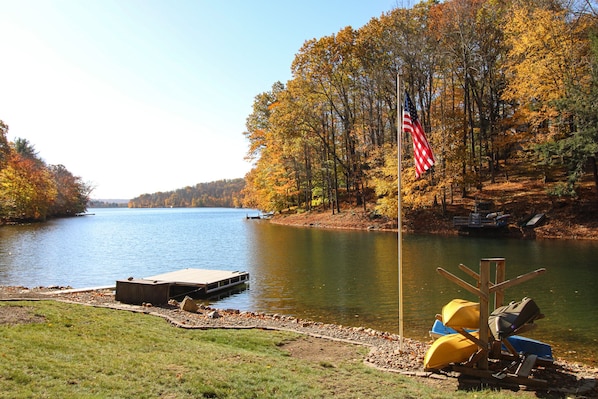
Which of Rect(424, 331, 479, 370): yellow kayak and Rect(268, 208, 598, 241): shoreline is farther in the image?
Rect(268, 208, 598, 241): shoreline

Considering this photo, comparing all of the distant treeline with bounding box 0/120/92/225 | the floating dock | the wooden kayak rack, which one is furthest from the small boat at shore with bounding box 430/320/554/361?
the distant treeline with bounding box 0/120/92/225

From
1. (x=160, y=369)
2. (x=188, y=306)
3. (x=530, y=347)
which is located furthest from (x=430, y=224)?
(x=160, y=369)

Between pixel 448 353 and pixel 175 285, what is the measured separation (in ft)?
40.9

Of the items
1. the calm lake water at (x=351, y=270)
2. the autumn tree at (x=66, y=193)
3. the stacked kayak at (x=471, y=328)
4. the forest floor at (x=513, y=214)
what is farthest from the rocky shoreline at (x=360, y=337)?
the autumn tree at (x=66, y=193)

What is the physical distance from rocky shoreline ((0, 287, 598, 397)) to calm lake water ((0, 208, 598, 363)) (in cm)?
123

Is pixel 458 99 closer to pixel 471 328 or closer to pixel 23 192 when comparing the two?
pixel 471 328

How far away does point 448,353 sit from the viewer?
7590 millimetres

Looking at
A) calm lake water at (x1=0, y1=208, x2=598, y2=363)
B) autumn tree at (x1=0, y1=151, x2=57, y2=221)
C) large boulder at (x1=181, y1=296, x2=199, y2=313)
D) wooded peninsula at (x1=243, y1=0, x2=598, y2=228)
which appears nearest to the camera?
calm lake water at (x1=0, y1=208, x2=598, y2=363)

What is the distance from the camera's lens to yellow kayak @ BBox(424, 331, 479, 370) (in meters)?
7.58

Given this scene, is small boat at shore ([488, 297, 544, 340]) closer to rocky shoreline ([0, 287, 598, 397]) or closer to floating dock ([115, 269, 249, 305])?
rocky shoreline ([0, 287, 598, 397])

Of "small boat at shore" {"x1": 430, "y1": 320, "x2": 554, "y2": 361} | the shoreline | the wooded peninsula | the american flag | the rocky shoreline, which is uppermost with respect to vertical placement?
the wooded peninsula

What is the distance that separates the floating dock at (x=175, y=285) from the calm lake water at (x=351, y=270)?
99cm

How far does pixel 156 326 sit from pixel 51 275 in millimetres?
13664

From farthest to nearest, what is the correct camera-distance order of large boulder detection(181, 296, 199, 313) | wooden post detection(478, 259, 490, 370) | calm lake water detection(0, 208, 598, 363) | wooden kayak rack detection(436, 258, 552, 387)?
large boulder detection(181, 296, 199, 313), calm lake water detection(0, 208, 598, 363), wooden post detection(478, 259, 490, 370), wooden kayak rack detection(436, 258, 552, 387)
